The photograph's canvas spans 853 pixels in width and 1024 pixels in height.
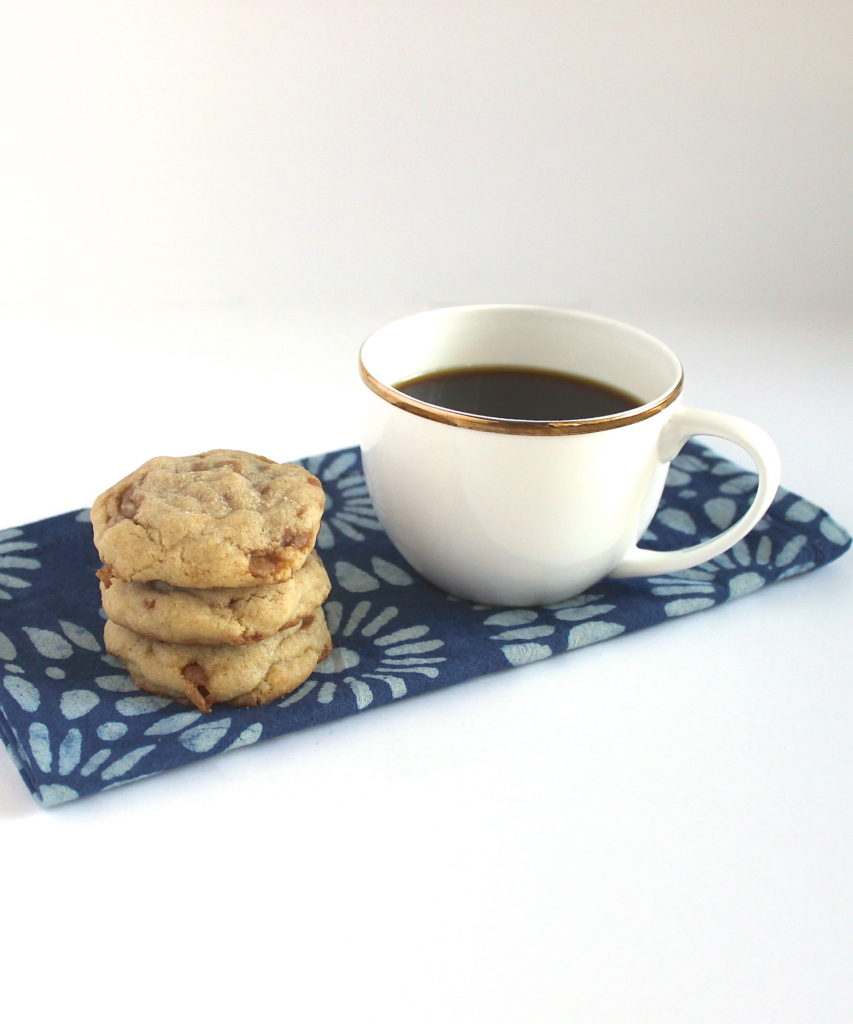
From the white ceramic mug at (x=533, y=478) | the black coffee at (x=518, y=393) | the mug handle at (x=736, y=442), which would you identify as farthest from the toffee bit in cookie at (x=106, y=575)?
the mug handle at (x=736, y=442)

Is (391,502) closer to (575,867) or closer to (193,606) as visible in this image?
(193,606)

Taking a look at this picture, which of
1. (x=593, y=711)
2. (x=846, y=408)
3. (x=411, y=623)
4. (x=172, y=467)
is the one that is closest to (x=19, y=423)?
(x=172, y=467)

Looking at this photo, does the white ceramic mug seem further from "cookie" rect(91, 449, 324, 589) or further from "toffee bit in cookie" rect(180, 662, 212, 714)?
"toffee bit in cookie" rect(180, 662, 212, 714)

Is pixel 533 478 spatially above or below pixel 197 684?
above

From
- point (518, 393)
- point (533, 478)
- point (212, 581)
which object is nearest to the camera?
point (212, 581)

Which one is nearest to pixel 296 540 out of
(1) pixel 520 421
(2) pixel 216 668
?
(2) pixel 216 668

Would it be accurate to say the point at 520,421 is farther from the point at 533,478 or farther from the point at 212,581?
the point at 212,581

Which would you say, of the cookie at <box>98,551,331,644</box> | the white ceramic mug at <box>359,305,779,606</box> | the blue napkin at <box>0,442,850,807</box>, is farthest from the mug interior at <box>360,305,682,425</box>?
the cookie at <box>98,551,331,644</box>
